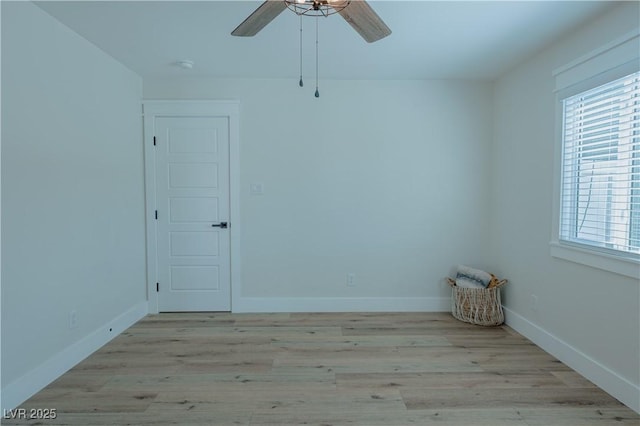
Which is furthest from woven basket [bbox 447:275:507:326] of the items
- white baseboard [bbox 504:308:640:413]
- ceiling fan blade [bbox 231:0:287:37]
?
ceiling fan blade [bbox 231:0:287:37]

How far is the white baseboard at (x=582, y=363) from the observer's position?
2.01m

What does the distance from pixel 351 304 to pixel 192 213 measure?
6.44ft

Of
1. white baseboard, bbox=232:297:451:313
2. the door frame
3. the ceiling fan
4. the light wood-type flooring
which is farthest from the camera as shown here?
white baseboard, bbox=232:297:451:313

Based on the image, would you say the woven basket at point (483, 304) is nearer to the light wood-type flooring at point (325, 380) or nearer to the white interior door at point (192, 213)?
the light wood-type flooring at point (325, 380)

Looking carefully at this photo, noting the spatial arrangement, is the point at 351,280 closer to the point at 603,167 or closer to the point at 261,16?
the point at 603,167

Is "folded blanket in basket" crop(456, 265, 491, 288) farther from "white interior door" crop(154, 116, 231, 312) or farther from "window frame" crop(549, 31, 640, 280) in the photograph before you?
"white interior door" crop(154, 116, 231, 312)

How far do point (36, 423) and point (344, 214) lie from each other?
9.11ft

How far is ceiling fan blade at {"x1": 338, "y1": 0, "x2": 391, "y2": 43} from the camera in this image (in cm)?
156

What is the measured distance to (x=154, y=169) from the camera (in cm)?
346

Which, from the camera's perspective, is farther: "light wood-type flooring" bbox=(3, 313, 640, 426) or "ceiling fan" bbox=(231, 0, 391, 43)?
"light wood-type flooring" bbox=(3, 313, 640, 426)

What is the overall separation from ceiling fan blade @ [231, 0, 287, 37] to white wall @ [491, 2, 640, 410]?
213 centimetres

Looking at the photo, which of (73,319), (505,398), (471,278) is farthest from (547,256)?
(73,319)

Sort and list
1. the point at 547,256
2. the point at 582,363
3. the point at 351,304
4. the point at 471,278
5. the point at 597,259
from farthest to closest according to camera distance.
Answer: the point at 351,304
the point at 471,278
the point at 547,256
the point at 582,363
the point at 597,259

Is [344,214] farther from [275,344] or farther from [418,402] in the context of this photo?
[418,402]
